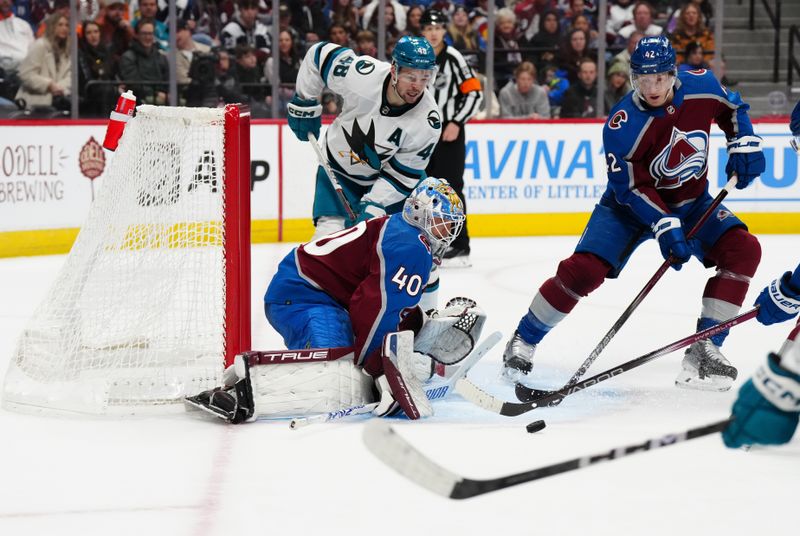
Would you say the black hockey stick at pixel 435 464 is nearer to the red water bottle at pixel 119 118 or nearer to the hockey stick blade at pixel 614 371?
the hockey stick blade at pixel 614 371

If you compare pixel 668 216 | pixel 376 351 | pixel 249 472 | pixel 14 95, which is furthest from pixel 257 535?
pixel 14 95

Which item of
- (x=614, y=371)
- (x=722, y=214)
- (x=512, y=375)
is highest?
(x=722, y=214)

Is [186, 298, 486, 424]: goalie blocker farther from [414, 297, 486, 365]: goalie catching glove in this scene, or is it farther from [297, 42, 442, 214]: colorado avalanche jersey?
[297, 42, 442, 214]: colorado avalanche jersey

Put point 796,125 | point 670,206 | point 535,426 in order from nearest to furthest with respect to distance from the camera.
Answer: point 535,426 → point 796,125 → point 670,206

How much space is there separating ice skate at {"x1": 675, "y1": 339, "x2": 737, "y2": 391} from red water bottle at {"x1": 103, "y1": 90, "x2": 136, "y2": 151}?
186cm

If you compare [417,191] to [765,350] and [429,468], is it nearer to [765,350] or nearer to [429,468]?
[429,468]

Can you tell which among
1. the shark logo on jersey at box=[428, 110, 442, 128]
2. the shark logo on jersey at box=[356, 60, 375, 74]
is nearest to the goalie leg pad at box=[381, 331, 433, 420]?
the shark logo on jersey at box=[428, 110, 442, 128]

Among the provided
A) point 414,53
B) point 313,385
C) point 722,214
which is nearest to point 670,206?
point 722,214

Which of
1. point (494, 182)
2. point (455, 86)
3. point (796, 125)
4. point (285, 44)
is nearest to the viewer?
point (796, 125)

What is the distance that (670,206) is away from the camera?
3.80m

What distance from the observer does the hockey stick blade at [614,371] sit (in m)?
3.36

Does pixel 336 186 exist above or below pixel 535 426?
above

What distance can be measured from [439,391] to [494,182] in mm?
4288

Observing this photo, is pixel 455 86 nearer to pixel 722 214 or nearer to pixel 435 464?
pixel 722 214
